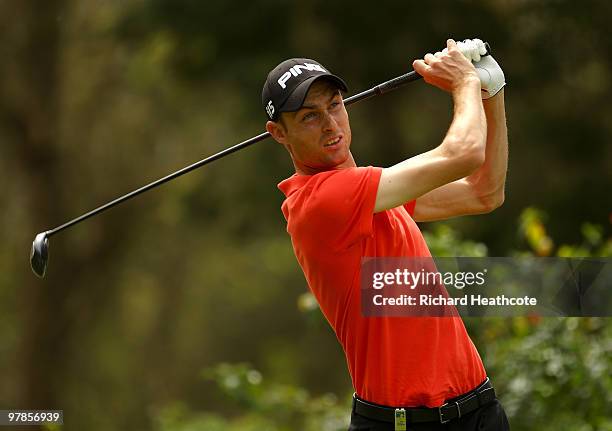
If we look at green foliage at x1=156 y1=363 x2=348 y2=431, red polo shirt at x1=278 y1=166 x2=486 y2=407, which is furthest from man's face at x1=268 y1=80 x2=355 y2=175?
green foliage at x1=156 y1=363 x2=348 y2=431

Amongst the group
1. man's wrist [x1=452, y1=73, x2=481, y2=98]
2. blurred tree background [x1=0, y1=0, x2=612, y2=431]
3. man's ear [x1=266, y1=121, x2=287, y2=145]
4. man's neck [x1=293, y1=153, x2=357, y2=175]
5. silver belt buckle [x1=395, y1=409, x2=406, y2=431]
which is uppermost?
blurred tree background [x1=0, y1=0, x2=612, y2=431]

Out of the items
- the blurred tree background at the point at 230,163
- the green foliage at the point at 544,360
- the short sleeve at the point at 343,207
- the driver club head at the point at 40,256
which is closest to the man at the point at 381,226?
the short sleeve at the point at 343,207

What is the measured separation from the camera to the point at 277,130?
4.04 meters

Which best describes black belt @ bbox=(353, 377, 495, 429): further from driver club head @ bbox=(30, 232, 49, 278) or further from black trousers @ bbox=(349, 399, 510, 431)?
driver club head @ bbox=(30, 232, 49, 278)

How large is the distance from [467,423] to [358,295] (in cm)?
53

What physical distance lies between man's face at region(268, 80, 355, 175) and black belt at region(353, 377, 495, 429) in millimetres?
809

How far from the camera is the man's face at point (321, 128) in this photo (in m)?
3.88

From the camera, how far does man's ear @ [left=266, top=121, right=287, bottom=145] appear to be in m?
4.00

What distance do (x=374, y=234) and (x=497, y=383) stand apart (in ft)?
8.55

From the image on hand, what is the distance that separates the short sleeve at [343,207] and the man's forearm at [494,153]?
594mm

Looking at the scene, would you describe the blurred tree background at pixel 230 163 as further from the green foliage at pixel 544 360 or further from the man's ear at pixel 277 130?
the man's ear at pixel 277 130

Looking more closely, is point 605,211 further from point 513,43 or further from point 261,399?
point 261,399

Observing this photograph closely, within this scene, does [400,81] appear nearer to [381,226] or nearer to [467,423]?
[381,226]

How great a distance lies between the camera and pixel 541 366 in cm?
597
